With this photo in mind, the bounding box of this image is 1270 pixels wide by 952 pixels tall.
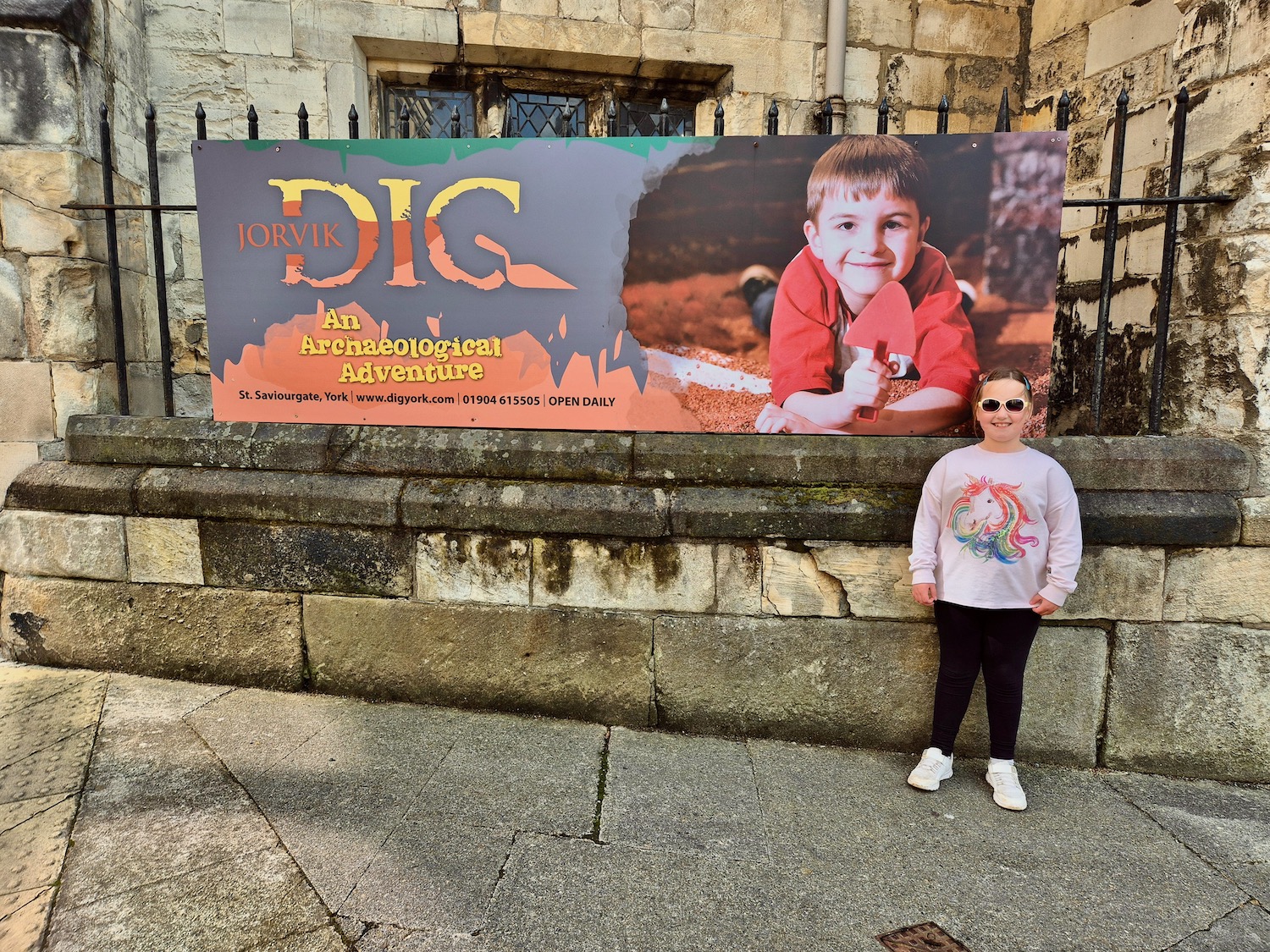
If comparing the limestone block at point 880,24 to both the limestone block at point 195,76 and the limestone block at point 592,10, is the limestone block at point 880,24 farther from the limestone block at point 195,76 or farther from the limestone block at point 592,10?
the limestone block at point 195,76

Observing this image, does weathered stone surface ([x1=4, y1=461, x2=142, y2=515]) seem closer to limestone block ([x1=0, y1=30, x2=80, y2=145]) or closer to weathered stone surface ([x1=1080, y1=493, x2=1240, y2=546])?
limestone block ([x1=0, y1=30, x2=80, y2=145])

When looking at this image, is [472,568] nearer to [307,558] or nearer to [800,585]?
[307,558]

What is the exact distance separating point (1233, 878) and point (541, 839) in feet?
6.67

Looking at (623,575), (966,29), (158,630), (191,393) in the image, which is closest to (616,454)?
(623,575)

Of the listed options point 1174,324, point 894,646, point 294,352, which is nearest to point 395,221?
point 294,352

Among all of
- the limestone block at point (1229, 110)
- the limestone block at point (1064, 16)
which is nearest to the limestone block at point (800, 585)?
the limestone block at point (1229, 110)

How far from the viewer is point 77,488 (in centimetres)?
302

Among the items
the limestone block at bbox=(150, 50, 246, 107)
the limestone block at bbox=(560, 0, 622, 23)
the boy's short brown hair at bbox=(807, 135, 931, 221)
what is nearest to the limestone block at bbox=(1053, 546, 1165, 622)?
the boy's short brown hair at bbox=(807, 135, 931, 221)

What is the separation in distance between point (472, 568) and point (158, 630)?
1430mm

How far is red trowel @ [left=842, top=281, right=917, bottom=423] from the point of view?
271 centimetres

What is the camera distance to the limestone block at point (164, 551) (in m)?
2.98

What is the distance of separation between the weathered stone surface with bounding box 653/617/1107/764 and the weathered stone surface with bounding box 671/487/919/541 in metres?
0.35

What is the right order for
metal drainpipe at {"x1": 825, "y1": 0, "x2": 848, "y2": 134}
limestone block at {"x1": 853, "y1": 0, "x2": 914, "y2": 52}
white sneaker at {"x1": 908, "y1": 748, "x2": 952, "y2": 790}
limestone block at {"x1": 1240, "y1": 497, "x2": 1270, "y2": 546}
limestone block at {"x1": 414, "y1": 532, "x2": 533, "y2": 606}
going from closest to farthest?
white sneaker at {"x1": 908, "y1": 748, "x2": 952, "y2": 790}, limestone block at {"x1": 1240, "y1": 497, "x2": 1270, "y2": 546}, limestone block at {"x1": 414, "y1": 532, "x2": 533, "y2": 606}, metal drainpipe at {"x1": 825, "y1": 0, "x2": 848, "y2": 134}, limestone block at {"x1": 853, "y1": 0, "x2": 914, "y2": 52}

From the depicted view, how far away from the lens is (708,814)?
2268 mm
